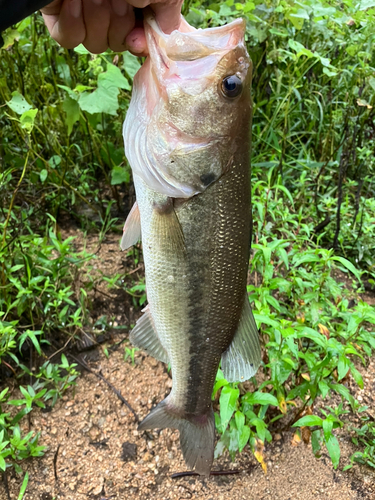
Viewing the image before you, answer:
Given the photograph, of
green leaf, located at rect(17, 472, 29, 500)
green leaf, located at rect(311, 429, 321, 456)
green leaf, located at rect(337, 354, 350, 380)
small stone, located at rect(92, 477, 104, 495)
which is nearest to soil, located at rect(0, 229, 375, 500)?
small stone, located at rect(92, 477, 104, 495)

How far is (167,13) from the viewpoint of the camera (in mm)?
1096

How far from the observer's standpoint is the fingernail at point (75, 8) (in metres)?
1.18

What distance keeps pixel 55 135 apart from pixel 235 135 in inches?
87.0

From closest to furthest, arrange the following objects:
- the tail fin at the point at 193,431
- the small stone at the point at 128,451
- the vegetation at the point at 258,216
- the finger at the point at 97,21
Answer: the finger at the point at 97,21
the tail fin at the point at 193,431
the vegetation at the point at 258,216
the small stone at the point at 128,451

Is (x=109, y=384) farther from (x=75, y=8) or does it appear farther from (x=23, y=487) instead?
(x=75, y=8)

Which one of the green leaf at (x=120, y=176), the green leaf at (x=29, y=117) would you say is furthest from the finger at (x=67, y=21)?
the green leaf at (x=120, y=176)

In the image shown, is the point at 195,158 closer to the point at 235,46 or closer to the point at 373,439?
the point at 235,46

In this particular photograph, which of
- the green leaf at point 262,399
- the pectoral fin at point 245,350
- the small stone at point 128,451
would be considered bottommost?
the small stone at point 128,451

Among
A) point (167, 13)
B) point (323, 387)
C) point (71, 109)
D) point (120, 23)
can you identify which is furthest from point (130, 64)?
point (323, 387)

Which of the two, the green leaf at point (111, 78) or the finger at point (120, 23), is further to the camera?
the green leaf at point (111, 78)

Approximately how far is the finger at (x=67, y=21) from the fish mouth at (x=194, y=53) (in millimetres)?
299

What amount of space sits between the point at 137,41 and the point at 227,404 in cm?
147

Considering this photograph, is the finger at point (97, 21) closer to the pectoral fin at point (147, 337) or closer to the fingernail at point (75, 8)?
the fingernail at point (75, 8)

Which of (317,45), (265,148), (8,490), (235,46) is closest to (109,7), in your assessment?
(235,46)
